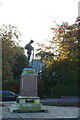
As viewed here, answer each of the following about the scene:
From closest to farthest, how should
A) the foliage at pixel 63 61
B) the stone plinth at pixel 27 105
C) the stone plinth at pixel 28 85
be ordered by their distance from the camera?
1. the stone plinth at pixel 27 105
2. the stone plinth at pixel 28 85
3. the foliage at pixel 63 61

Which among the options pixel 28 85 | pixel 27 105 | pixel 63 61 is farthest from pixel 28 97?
pixel 63 61

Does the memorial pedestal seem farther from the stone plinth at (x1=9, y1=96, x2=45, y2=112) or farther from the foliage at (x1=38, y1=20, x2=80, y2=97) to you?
the foliage at (x1=38, y1=20, x2=80, y2=97)

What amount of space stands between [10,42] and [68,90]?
13338mm

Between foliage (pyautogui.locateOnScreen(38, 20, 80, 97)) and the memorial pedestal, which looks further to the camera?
foliage (pyautogui.locateOnScreen(38, 20, 80, 97))

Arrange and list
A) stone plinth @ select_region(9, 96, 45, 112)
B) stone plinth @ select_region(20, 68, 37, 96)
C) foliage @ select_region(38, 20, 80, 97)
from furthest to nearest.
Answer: foliage @ select_region(38, 20, 80, 97), stone plinth @ select_region(20, 68, 37, 96), stone plinth @ select_region(9, 96, 45, 112)

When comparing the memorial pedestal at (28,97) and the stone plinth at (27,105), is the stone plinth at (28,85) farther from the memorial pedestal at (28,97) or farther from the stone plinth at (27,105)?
the stone plinth at (27,105)

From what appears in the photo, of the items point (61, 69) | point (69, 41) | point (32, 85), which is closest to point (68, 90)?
point (61, 69)

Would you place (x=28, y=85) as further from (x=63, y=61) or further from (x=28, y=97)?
(x=63, y=61)

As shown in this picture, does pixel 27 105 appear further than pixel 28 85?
No

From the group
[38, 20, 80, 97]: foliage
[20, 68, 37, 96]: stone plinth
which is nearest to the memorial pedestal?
[20, 68, 37, 96]: stone plinth

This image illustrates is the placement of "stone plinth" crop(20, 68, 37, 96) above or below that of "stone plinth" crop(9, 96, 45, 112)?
above

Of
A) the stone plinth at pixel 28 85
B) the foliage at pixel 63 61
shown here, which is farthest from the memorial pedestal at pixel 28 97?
the foliage at pixel 63 61

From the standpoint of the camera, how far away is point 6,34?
30375 mm

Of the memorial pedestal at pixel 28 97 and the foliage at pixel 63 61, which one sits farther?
the foliage at pixel 63 61
